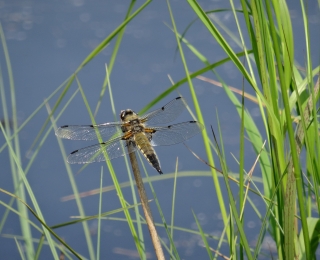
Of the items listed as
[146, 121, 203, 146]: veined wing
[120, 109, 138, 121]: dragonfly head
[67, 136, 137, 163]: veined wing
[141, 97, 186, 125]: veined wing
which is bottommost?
[146, 121, 203, 146]: veined wing

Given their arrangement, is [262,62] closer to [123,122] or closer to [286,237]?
[286,237]

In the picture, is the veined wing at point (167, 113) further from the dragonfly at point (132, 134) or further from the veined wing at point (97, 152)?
the veined wing at point (97, 152)

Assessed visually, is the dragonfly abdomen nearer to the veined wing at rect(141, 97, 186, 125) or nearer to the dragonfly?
the dragonfly

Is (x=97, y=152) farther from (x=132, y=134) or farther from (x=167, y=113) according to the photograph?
(x=167, y=113)

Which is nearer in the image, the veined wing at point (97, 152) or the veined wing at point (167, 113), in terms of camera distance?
the veined wing at point (97, 152)

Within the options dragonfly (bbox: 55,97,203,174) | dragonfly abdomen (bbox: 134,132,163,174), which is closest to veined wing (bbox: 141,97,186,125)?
dragonfly (bbox: 55,97,203,174)

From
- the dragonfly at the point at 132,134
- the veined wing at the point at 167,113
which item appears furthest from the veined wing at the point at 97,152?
the veined wing at the point at 167,113
